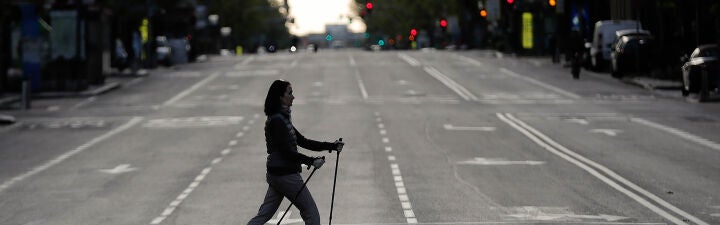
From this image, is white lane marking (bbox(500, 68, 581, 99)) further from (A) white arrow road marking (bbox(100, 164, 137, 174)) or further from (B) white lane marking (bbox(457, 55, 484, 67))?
(A) white arrow road marking (bbox(100, 164, 137, 174))

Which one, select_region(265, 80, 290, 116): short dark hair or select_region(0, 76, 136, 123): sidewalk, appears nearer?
select_region(265, 80, 290, 116): short dark hair

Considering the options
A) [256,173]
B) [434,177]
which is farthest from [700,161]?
[256,173]

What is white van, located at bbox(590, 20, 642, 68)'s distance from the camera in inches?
2527

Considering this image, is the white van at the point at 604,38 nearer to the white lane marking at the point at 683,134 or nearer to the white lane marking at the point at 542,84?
the white lane marking at the point at 542,84

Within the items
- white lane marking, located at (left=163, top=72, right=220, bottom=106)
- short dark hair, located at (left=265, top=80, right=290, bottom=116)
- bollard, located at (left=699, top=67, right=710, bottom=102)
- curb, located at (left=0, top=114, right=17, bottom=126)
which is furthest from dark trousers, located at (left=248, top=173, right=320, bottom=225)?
white lane marking, located at (left=163, top=72, right=220, bottom=106)

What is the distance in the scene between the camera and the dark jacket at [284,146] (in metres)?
13.0

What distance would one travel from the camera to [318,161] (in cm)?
1284

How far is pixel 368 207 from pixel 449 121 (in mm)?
19064

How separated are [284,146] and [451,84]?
151 feet

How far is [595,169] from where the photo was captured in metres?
24.8

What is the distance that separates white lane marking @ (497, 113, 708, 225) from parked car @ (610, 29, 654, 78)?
20869 mm

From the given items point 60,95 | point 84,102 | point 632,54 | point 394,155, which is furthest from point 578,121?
point 60,95

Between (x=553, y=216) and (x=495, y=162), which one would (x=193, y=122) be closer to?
(x=495, y=162)

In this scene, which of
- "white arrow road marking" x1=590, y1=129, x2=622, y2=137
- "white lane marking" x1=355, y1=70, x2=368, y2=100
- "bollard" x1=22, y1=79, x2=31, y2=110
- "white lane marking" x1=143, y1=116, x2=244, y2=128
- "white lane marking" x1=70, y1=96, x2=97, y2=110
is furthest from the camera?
"white lane marking" x1=355, y1=70, x2=368, y2=100
